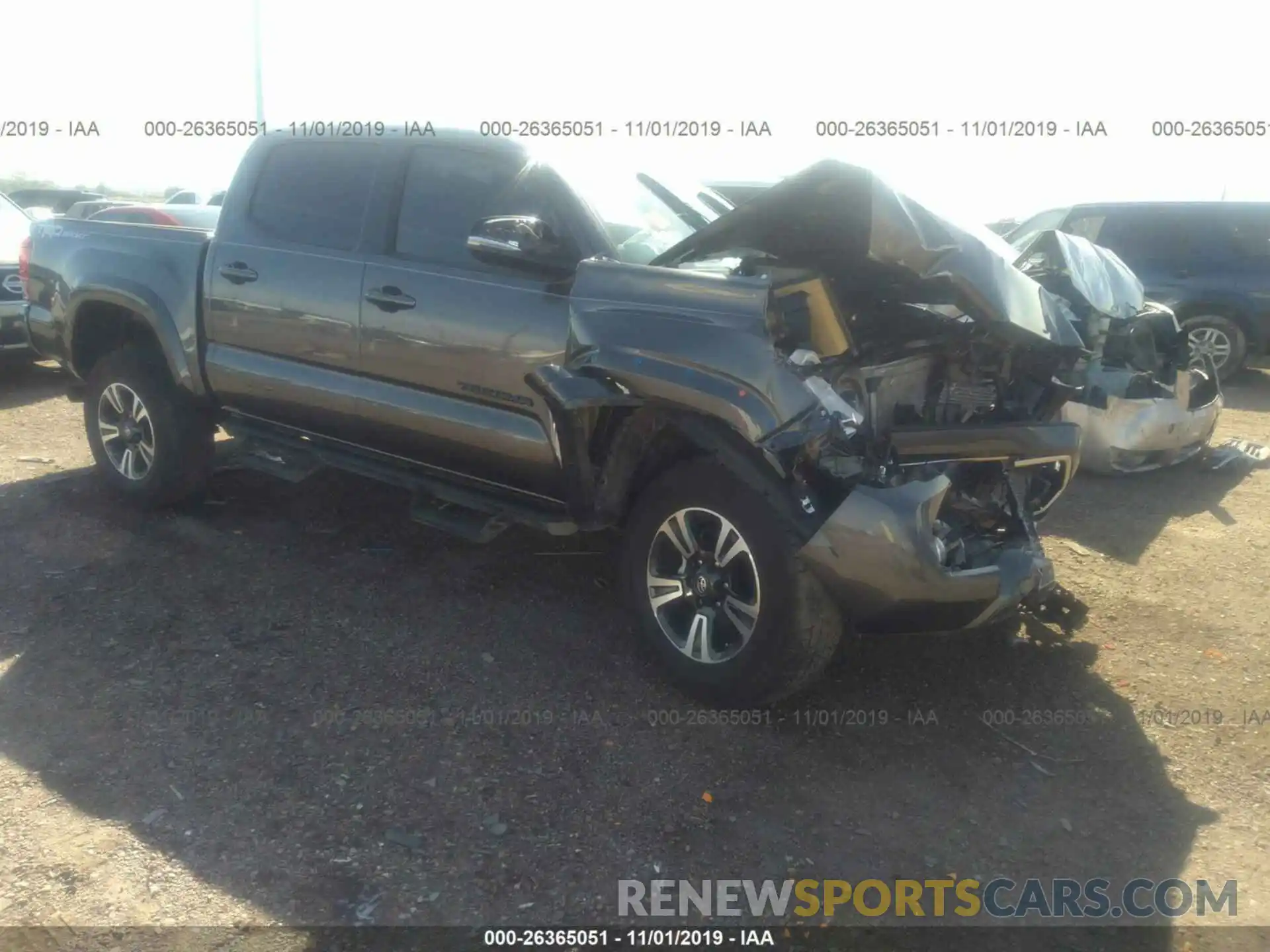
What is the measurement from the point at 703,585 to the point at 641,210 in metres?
1.65

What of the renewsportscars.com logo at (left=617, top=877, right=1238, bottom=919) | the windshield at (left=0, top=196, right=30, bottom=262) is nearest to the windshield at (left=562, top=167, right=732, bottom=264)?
the renewsportscars.com logo at (left=617, top=877, right=1238, bottom=919)

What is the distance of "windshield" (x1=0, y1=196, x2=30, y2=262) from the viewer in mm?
8938

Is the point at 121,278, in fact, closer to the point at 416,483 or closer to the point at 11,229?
Result: the point at 416,483

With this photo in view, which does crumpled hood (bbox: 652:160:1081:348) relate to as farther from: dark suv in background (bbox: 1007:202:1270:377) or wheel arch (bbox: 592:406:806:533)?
Result: dark suv in background (bbox: 1007:202:1270:377)

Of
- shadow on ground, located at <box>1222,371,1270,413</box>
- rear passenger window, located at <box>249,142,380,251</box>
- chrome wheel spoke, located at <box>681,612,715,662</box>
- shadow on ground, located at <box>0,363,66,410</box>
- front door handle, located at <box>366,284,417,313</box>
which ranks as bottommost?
shadow on ground, located at <box>1222,371,1270,413</box>

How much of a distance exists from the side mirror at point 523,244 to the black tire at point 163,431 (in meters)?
2.33

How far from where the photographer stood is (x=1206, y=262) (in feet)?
32.6

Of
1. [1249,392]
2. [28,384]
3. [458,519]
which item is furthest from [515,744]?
[1249,392]

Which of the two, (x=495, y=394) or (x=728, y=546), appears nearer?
(x=728, y=546)

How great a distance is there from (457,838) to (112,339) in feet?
13.3

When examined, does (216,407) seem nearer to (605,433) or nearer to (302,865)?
(605,433)

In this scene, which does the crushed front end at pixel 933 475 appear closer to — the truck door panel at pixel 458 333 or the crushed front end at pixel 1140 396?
the truck door panel at pixel 458 333

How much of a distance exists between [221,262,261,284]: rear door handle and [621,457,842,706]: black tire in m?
2.41

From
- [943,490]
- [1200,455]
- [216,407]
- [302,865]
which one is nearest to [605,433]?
[943,490]
